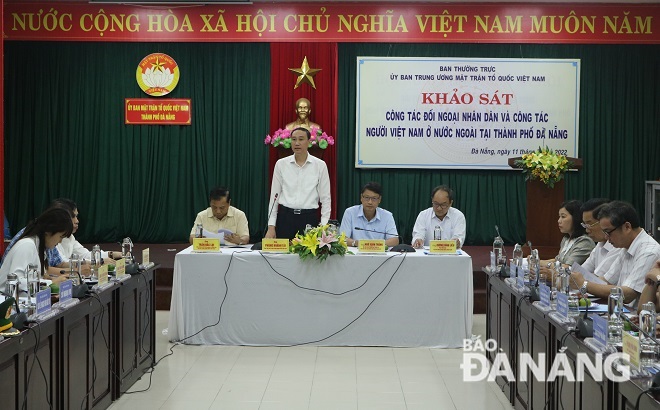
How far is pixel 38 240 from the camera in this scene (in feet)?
13.4

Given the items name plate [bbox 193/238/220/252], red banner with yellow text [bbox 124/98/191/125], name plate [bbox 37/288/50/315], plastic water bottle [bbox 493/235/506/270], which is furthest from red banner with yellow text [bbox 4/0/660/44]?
name plate [bbox 37/288/50/315]

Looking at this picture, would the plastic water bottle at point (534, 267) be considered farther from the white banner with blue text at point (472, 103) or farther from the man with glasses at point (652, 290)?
the white banner with blue text at point (472, 103)

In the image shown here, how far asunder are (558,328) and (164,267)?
458 cm

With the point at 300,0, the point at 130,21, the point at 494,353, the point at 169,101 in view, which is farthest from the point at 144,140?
the point at 494,353

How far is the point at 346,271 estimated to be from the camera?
547 centimetres

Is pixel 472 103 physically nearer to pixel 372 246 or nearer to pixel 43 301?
pixel 372 246

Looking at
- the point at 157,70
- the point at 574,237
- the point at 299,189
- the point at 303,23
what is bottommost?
the point at 574,237

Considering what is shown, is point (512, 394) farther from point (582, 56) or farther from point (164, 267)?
point (582, 56)

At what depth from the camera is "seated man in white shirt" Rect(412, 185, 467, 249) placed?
19.6ft

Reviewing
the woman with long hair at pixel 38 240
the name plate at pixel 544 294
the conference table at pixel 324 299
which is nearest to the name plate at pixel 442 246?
the conference table at pixel 324 299

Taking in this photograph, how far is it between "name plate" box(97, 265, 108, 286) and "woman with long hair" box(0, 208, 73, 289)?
0.26m

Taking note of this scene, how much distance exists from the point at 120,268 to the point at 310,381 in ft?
4.02

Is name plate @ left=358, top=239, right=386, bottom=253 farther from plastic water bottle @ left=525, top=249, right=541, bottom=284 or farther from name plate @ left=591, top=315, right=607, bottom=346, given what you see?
name plate @ left=591, top=315, right=607, bottom=346

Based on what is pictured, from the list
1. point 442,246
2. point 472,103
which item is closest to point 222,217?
point 442,246
